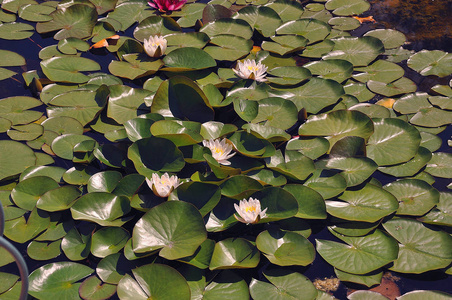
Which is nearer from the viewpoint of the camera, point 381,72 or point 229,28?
point 381,72

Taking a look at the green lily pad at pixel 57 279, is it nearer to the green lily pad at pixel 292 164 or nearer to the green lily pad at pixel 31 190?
the green lily pad at pixel 31 190

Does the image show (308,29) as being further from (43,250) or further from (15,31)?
(43,250)

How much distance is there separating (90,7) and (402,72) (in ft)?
10.8

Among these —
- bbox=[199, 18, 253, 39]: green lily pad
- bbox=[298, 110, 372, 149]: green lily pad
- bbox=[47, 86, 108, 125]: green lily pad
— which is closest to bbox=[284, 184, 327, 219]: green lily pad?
bbox=[298, 110, 372, 149]: green lily pad

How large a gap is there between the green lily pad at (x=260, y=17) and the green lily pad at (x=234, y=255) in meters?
2.73

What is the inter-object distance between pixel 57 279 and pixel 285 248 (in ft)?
4.24

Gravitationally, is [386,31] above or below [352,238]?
above

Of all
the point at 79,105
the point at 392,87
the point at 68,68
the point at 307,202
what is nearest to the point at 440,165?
the point at 392,87

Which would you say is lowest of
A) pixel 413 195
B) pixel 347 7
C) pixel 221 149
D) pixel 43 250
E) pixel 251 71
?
pixel 43 250

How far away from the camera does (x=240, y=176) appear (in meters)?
2.49

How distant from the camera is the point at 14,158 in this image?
A: 2.83m

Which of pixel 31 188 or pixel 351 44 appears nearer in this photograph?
pixel 31 188

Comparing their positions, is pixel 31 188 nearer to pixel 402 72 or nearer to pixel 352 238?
pixel 352 238

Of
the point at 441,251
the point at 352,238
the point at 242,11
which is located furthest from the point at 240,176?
the point at 242,11
